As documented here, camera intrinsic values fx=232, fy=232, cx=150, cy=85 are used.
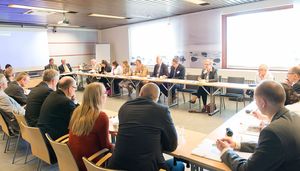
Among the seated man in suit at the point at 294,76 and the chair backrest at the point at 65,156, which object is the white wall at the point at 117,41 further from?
the chair backrest at the point at 65,156

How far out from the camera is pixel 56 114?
8.07 ft

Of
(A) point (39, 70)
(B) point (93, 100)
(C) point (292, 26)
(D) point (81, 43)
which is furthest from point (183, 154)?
(D) point (81, 43)

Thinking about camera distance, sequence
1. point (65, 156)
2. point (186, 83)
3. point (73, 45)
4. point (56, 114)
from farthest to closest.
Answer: point (73, 45)
point (186, 83)
point (56, 114)
point (65, 156)

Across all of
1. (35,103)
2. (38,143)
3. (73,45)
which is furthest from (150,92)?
(73,45)

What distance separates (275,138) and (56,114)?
2.07 metres

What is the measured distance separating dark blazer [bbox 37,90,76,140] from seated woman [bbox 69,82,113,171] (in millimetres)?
458

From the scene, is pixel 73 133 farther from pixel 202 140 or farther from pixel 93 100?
pixel 202 140

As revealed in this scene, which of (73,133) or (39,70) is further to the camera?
(39,70)

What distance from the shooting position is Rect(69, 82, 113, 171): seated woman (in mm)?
1953

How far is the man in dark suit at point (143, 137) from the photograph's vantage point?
1642mm

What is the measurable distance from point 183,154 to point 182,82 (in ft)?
13.5

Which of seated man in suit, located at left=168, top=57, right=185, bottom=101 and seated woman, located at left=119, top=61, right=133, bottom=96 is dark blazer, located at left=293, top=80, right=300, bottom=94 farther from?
seated woman, located at left=119, top=61, right=133, bottom=96

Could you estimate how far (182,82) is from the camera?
5836 millimetres

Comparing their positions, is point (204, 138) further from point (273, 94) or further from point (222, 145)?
point (273, 94)
